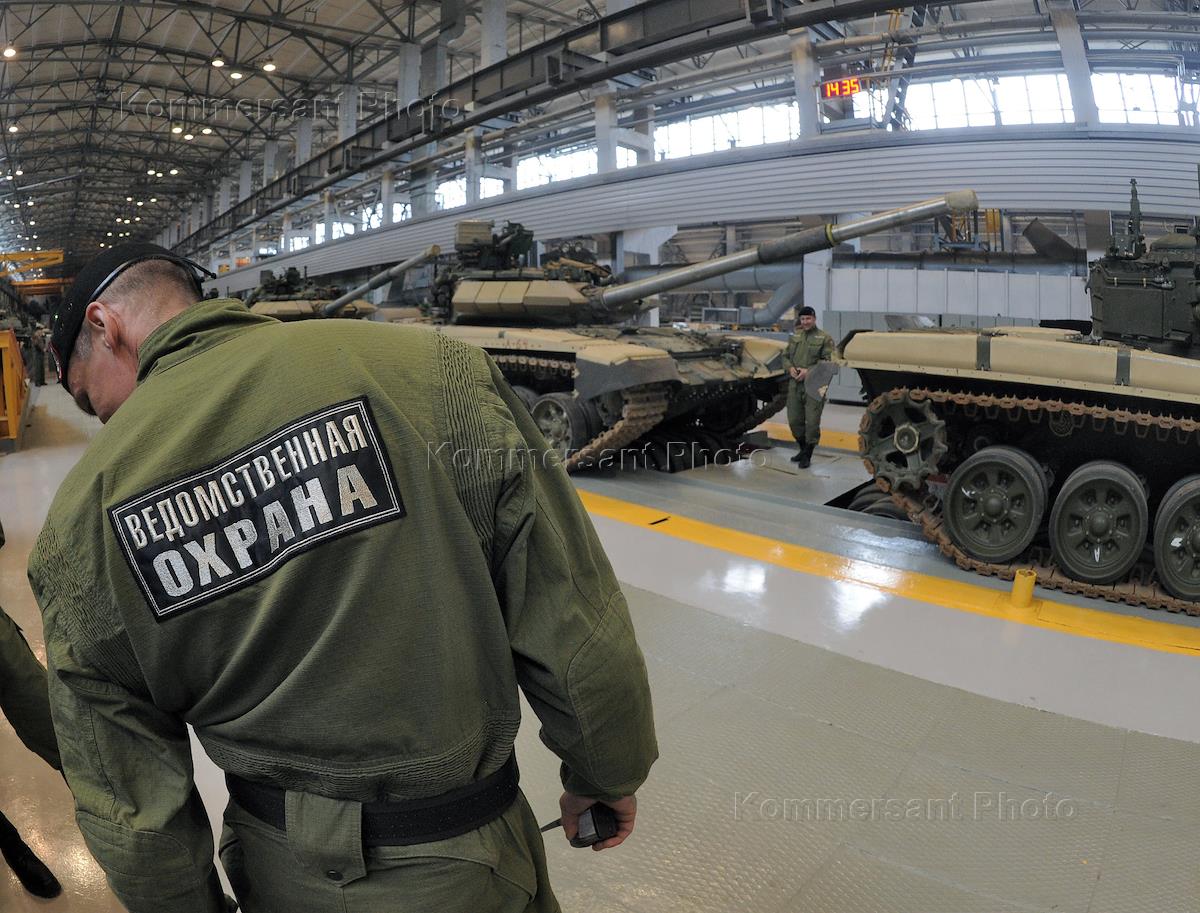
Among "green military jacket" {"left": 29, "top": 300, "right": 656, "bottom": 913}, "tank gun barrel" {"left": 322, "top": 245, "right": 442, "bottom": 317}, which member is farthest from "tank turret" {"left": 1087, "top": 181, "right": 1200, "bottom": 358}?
"tank gun barrel" {"left": 322, "top": 245, "right": 442, "bottom": 317}

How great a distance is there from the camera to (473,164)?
20.2m

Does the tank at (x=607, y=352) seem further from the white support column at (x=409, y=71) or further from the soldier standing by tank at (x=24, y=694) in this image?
the white support column at (x=409, y=71)

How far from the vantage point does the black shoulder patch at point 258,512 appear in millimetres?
1256

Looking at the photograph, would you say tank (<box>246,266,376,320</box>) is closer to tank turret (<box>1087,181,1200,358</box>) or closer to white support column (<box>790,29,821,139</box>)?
white support column (<box>790,29,821,139</box>)

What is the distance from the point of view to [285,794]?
4.53ft

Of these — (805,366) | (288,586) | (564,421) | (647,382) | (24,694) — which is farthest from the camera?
(805,366)

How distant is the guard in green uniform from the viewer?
916 centimetres

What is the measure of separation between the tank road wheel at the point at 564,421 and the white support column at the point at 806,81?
7.05m

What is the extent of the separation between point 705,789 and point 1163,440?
4048 mm

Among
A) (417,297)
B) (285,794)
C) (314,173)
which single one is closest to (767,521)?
(285,794)

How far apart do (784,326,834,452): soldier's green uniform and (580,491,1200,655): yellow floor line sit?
96.7 inches

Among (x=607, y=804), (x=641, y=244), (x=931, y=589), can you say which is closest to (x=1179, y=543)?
(x=931, y=589)
